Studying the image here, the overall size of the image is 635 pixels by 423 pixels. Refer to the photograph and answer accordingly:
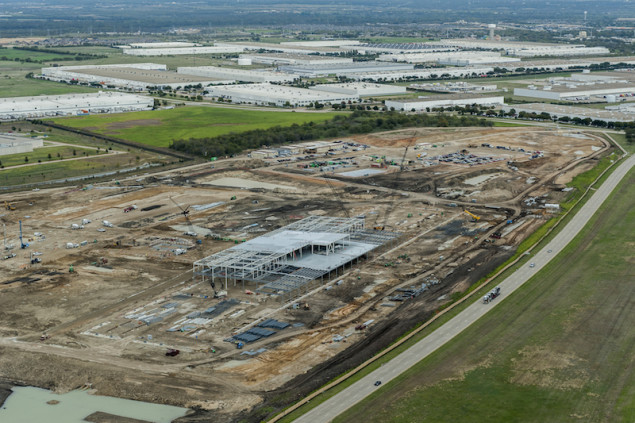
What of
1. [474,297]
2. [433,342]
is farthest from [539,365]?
[474,297]

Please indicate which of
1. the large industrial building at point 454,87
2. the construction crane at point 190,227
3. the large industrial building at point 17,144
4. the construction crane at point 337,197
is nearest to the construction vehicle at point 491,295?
the construction crane at point 190,227

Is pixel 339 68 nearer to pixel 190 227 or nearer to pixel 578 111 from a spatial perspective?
pixel 578 111

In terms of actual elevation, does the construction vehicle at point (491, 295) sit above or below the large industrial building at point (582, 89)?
below

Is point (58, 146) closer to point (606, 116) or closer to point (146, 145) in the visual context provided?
point (146, 145)

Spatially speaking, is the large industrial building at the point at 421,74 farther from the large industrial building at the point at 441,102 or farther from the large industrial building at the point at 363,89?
the large industrial building at the point at 441,102

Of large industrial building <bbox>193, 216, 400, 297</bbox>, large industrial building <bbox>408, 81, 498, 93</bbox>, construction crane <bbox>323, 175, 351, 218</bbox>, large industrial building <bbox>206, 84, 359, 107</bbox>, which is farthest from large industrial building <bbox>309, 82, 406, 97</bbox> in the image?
large industrial building <bbox>193, 216, 400, 297</bbox>

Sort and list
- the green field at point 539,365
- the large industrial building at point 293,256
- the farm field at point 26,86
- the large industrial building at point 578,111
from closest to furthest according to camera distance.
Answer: the green field at point 539,365 < the large industrial building at point 293,256 < the large industrial building at point 578,111 < the farm field at point 26,86

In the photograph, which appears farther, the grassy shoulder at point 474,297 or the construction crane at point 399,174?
the construction crane at point 399,174
